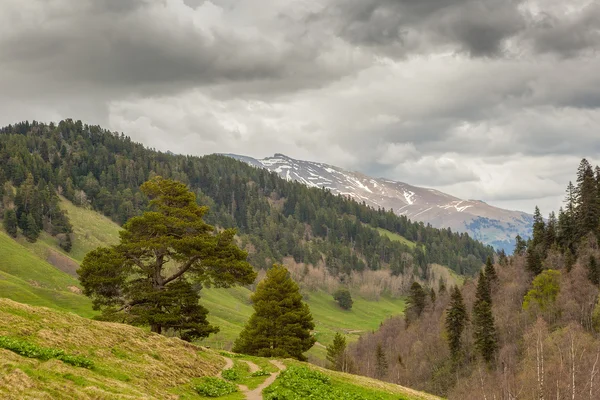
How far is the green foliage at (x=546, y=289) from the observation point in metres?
115

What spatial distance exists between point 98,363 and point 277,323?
3278cm

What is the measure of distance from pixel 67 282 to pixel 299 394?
128703mm

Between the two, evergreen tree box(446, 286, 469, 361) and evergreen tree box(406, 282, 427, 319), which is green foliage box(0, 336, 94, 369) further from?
evergreen tree box(406, 282, 427, 319)

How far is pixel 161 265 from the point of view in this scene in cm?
4409

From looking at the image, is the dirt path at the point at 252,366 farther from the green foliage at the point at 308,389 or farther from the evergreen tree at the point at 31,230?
the evergreen tree at the point at 31,230

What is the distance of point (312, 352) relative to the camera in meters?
151

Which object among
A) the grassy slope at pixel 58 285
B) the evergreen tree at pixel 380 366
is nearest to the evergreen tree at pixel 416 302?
the grassy slope at pixel 58 285

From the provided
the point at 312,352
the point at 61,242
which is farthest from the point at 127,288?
the point at 61,242

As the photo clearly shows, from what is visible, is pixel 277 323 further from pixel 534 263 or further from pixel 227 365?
pixel 534 263

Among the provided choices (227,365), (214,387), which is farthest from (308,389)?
(227,365)

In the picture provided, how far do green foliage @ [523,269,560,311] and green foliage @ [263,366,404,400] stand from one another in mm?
97461

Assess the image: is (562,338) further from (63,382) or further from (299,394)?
(63,382)

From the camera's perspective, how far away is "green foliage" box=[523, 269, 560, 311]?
378 feet

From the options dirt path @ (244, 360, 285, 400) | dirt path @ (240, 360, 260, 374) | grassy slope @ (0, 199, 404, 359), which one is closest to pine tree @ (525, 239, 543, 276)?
grassy slope @ (0, 199, 404, 359)
